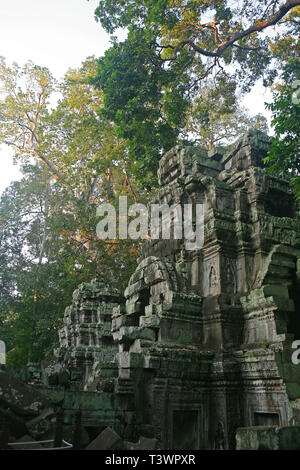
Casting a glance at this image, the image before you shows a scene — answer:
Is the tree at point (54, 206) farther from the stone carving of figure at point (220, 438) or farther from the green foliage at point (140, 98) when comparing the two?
the stone carving of figure at point (220, 438)

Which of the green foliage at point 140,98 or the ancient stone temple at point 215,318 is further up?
the green foliage at point 140,98

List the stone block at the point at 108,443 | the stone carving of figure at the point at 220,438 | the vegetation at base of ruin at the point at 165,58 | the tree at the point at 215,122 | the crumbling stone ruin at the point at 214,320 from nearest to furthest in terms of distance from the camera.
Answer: the stone block at the point at 108,443 → the crumbling stone ruin at the point at 214,320 → the stone carving of figure at the point at 220,438 → the vegetation at base of ruin at the point at 165,58 → the tree at the point at 215,122

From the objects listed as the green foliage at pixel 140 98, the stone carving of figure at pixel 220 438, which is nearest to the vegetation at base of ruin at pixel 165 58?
the green foliage at pixel 140 98

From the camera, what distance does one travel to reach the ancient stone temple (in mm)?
6207

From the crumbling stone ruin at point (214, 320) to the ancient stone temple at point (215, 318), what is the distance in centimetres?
2

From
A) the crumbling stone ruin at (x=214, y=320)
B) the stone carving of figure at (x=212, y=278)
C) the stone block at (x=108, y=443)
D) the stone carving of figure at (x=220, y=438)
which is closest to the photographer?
the stone block at (x=108, y=443)

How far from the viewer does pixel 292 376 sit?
5.94 meters

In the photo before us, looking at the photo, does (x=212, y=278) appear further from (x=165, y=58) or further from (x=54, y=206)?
(x=54, y=206)

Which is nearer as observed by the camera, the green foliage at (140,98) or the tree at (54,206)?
the green foliage at (140,98)

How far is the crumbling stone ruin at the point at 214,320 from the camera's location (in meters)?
6.15

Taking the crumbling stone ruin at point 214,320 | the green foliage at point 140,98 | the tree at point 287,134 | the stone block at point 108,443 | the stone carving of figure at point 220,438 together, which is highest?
the green foliage at point 140,98

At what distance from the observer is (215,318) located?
7.43 m

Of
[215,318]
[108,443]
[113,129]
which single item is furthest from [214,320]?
[113,129]
